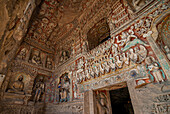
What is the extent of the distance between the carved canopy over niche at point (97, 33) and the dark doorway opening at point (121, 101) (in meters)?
3.28

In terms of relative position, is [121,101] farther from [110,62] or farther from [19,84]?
[19,84]

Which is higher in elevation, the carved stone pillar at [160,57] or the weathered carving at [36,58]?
the weathered carving at [36,58]

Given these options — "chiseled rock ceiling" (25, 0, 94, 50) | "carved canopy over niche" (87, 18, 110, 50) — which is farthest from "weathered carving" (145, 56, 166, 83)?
"chiseled rock ceiling" (25, 0, 94, 50)

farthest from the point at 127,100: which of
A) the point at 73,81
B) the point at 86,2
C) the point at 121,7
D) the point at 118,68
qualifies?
the point at 86,2

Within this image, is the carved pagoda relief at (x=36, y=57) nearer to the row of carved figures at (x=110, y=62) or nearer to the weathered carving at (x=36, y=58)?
the weathered carving at (x=36, y=58)

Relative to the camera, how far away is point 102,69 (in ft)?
11.4

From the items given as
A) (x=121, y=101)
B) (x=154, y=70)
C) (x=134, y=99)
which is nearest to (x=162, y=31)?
(x=154, y=70)

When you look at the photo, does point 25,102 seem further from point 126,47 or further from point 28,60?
point 126,47

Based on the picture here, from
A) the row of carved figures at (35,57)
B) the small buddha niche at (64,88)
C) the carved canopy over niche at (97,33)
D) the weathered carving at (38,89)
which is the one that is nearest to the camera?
the small buddha niche at (64,88)

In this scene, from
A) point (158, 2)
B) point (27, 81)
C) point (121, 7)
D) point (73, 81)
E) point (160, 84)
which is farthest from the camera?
point (27, 81)

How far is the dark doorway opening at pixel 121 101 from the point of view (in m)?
5.93

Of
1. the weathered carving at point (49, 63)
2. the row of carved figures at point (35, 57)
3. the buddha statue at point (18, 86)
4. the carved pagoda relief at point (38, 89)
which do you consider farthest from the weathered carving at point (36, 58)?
the buddha statue at point (18, 86)

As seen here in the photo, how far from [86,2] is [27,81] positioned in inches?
232

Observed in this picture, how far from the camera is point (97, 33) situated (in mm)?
6016
